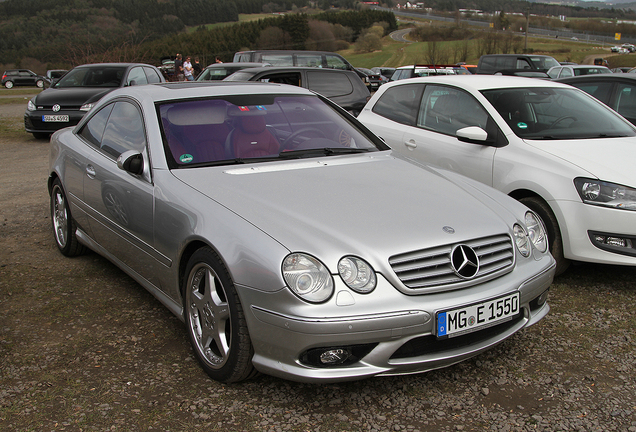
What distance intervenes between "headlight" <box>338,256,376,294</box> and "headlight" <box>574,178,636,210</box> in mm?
2241

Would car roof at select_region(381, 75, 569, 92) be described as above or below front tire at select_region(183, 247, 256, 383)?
above

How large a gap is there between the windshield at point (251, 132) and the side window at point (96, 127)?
2.70 ft

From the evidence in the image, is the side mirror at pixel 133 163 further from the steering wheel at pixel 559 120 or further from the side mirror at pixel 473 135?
the steering wheel at pixel 559 120

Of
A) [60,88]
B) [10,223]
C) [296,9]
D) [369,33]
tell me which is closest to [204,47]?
[369,33]

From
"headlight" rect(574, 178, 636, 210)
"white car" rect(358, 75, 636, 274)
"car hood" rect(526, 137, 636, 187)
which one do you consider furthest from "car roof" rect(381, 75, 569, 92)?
"headlight" rect(574, 178, 636, 210)

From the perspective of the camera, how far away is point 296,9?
5128 inches

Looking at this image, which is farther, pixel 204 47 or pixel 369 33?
pixel 369 33

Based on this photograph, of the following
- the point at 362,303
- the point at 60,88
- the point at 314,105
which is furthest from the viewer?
the point at 60,88

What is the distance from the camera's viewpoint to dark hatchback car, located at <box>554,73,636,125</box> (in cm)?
643

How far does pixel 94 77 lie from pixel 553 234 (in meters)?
10.8

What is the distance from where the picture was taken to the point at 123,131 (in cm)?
383

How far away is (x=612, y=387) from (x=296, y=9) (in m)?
136

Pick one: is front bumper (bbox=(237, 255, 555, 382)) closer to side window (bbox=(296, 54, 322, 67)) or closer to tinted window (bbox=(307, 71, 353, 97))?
tinted window (bbox=(307, 71, 353, 97))

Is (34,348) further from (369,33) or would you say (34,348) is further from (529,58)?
(369,33)
